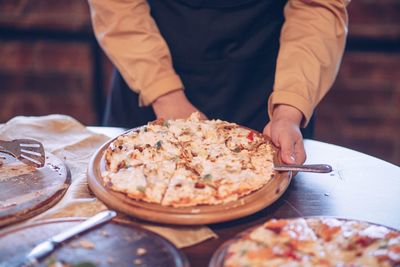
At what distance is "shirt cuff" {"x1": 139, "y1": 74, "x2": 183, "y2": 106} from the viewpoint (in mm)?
1660

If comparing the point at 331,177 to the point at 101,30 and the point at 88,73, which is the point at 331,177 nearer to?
the point at 101,30

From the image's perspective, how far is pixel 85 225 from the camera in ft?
3.33

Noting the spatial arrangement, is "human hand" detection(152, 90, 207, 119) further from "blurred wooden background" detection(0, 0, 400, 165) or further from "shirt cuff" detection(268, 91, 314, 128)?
"blurred wooden background" detection(0, 0, 400, 165)

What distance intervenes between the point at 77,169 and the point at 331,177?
63 centimetres

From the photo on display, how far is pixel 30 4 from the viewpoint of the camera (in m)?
2.98

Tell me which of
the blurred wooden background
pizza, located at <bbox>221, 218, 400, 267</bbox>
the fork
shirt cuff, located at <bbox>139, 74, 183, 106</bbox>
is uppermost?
pizza, located at <bbox>221, 218, 400, 267</bbox>

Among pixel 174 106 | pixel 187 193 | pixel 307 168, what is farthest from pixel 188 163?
pixel 174 106

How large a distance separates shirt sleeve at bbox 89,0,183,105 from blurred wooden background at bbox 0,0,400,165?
1296 millimetres

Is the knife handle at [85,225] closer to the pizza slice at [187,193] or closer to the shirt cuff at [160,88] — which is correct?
the pizza slice at [187,193]

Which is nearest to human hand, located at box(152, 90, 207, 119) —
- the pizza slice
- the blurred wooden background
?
the pizza slice

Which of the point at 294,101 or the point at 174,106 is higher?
Answer: the point at 294,101

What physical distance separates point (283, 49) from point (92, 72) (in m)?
1.66

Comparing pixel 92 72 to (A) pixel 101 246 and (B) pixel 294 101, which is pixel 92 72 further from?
(A) pixel 101 246

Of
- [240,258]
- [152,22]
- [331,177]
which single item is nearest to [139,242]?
[240,258]
